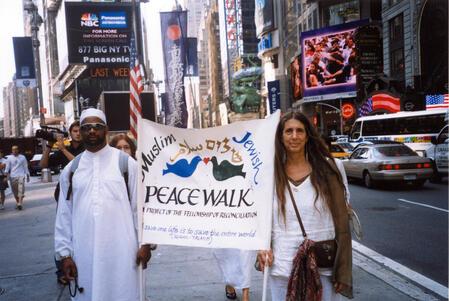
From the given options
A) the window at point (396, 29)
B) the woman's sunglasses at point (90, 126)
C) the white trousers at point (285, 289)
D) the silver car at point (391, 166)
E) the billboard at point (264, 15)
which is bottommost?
the silver car at point (391, 166)

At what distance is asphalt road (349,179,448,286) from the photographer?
252 inches

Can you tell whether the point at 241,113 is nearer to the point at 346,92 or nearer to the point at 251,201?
the point at 346,92

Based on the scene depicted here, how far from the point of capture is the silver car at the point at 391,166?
13.9m

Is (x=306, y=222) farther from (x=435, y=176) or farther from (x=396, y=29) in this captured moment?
(x=396, y=29)

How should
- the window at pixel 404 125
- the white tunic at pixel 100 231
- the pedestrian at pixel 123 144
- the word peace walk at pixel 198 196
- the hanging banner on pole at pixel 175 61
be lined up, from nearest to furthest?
1. the white tunic at pixel 100 231
2. the word peace walk at pixel 198 196
3. the pedestrian at pixel 123 144
4. the window at pixel 404 125
5. the hanging banner on pole at pixel 175 61

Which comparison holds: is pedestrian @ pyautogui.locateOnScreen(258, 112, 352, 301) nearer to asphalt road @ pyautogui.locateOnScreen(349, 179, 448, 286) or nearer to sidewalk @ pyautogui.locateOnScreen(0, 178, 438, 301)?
sidewalk @ pyautogui.locateOnScreen(0, 178, 438, 301)

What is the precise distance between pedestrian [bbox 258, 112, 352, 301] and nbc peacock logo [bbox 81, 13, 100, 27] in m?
37.6

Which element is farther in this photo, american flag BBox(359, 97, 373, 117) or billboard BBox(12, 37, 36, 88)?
american flag BBox(359, 97, 373, 117)

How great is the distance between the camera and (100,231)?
3.13 m

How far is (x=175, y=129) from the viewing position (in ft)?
11.4

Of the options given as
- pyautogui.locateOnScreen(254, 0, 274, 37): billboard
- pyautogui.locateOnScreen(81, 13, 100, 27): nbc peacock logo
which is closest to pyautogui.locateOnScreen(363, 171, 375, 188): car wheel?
pyautogui.locateOnScreen(81, 13, 100, 27): nbc peacock logo

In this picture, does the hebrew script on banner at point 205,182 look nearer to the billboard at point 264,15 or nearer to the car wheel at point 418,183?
the car wheel at point 418,183

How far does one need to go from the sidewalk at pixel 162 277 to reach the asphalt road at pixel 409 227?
114cm

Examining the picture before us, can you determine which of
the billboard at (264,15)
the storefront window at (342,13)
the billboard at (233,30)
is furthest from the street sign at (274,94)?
the billboard at (233,30)
